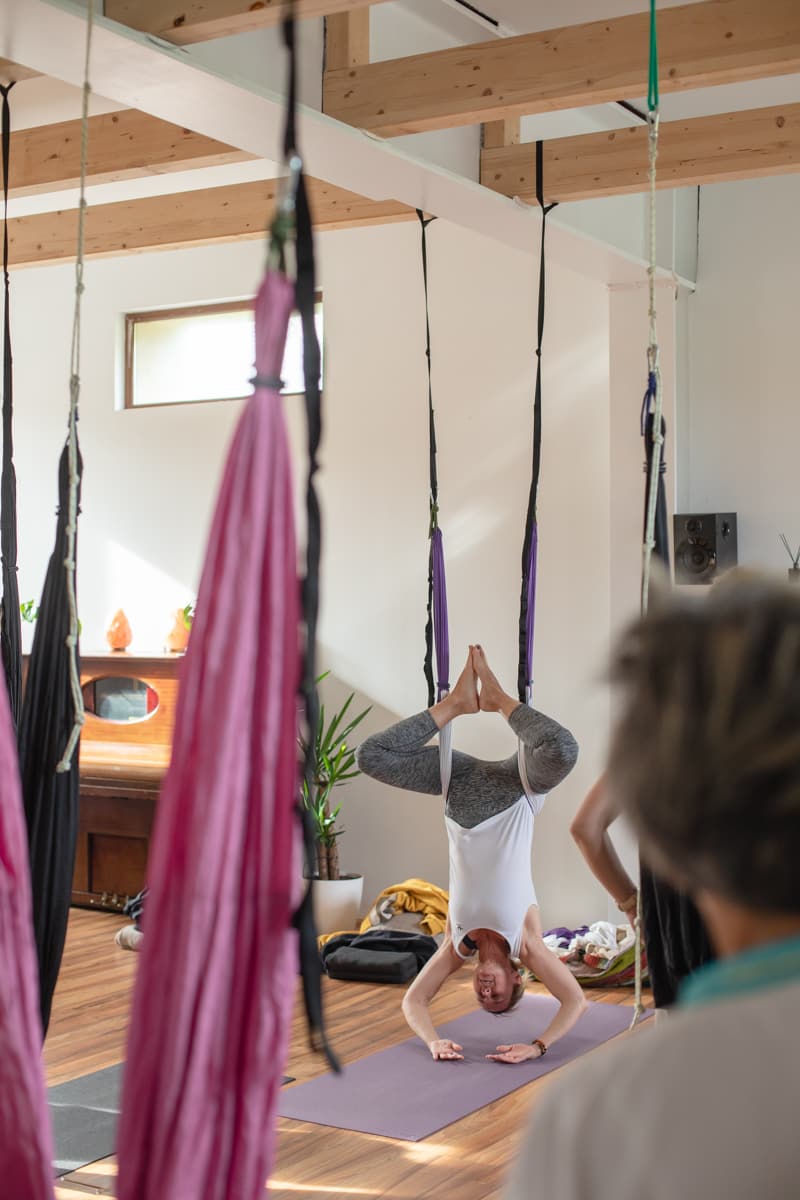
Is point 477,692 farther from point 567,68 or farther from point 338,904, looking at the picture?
point 338,904

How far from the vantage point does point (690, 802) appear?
2.77ft

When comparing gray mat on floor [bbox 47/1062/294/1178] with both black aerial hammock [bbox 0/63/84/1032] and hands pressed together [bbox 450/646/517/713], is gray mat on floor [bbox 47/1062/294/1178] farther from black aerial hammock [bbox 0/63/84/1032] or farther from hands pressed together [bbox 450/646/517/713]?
hands pressed together [bbox 450/646/517/713]

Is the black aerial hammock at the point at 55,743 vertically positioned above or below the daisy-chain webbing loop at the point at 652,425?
below

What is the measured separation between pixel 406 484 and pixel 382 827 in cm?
153

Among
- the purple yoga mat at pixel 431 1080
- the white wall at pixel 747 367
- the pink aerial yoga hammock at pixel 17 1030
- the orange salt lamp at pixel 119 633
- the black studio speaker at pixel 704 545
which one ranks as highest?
the white wall at pixel 747 367

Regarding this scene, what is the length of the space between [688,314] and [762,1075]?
492 centimetres

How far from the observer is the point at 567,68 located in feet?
10.6

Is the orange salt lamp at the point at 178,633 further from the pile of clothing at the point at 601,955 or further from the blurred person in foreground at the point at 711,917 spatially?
the blurred person in foreground at the point at 711,917

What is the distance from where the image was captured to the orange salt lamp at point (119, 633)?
21.0ft

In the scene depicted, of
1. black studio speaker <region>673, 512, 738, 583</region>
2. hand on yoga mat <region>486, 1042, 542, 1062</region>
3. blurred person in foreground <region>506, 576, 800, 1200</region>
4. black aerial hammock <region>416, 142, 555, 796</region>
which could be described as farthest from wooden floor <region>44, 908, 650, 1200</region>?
blurred person in foreground <region>506, 576, 800, 1200</region>

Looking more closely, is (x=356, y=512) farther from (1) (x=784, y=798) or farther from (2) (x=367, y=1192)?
(1) (x=784, y=798)

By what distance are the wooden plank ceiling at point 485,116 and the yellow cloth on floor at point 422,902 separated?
106 inches

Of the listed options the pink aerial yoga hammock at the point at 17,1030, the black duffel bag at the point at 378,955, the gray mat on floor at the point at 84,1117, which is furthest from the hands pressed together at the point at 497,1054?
the pink aerial yoga hammock at the point at 17,1030

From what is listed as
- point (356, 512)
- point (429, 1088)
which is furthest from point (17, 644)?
point (356, 512)
